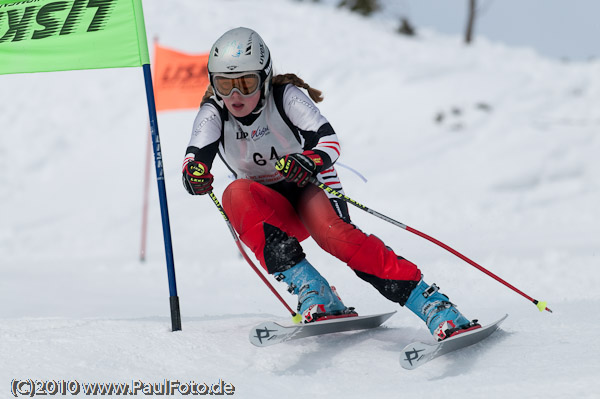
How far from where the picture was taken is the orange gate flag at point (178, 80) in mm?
10117

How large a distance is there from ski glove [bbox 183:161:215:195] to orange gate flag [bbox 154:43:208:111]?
683 cm

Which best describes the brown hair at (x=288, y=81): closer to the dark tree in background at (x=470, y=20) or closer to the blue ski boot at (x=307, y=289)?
the blue ski boot at (x=307, y=289)

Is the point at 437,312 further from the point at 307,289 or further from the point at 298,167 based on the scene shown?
the point at 298,167

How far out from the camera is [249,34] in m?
3.51

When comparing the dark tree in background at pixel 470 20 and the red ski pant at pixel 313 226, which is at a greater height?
the red ski pant at pixel 313 226

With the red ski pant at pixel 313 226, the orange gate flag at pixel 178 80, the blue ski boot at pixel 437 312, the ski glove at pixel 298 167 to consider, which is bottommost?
the orange gate flag at pixel 178 80

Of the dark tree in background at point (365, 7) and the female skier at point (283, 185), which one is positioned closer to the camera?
the female skier at point (283, 185)

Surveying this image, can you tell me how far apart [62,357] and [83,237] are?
1004 cm

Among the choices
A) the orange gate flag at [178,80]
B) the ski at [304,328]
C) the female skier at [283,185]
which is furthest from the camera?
the orange gate flag at [178,80]

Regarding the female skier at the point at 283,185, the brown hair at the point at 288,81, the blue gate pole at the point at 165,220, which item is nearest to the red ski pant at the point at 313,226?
the female skier at the point at 283,185

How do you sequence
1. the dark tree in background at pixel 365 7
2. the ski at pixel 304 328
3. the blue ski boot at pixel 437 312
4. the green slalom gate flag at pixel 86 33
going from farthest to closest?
1. the dark tree in background at pixel 365 7
2. the green slalom gate flag at pixel 86 33
3. the blue ski boot at pixel 437 312
4. the ski at pixel 304 328

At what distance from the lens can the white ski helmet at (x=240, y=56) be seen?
3408 mm

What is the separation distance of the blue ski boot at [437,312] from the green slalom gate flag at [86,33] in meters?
2.01

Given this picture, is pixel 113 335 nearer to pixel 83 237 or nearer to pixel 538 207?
pixel 538 207
